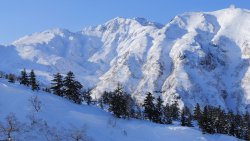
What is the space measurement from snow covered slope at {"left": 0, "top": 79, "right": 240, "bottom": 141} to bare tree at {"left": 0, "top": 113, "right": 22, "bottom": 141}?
264 centimetres

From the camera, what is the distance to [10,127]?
87.9 meters

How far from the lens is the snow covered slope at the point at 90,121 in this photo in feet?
347

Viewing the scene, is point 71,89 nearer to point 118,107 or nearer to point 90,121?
point 118,107

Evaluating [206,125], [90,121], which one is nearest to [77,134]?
[90,121]

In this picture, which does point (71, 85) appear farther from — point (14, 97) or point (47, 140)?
point (47, 140)

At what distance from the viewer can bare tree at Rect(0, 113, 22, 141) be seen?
85.0 m

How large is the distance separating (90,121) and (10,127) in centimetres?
3192

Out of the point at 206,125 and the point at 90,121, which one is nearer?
the point at 90,121

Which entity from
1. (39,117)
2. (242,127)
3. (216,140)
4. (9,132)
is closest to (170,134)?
(216,140)

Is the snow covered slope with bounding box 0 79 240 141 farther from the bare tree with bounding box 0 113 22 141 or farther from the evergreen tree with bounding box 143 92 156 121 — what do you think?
the evergreen tree with bounding box 143 92 156 121

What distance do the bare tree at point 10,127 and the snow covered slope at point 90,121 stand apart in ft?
8.66

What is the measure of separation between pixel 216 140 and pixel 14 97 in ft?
176

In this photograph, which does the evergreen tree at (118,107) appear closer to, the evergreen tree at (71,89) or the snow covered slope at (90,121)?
the snow covered slope at (90,121)

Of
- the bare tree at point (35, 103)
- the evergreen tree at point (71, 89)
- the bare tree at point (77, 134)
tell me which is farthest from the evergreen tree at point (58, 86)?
the bare tree at point (77, 134)
